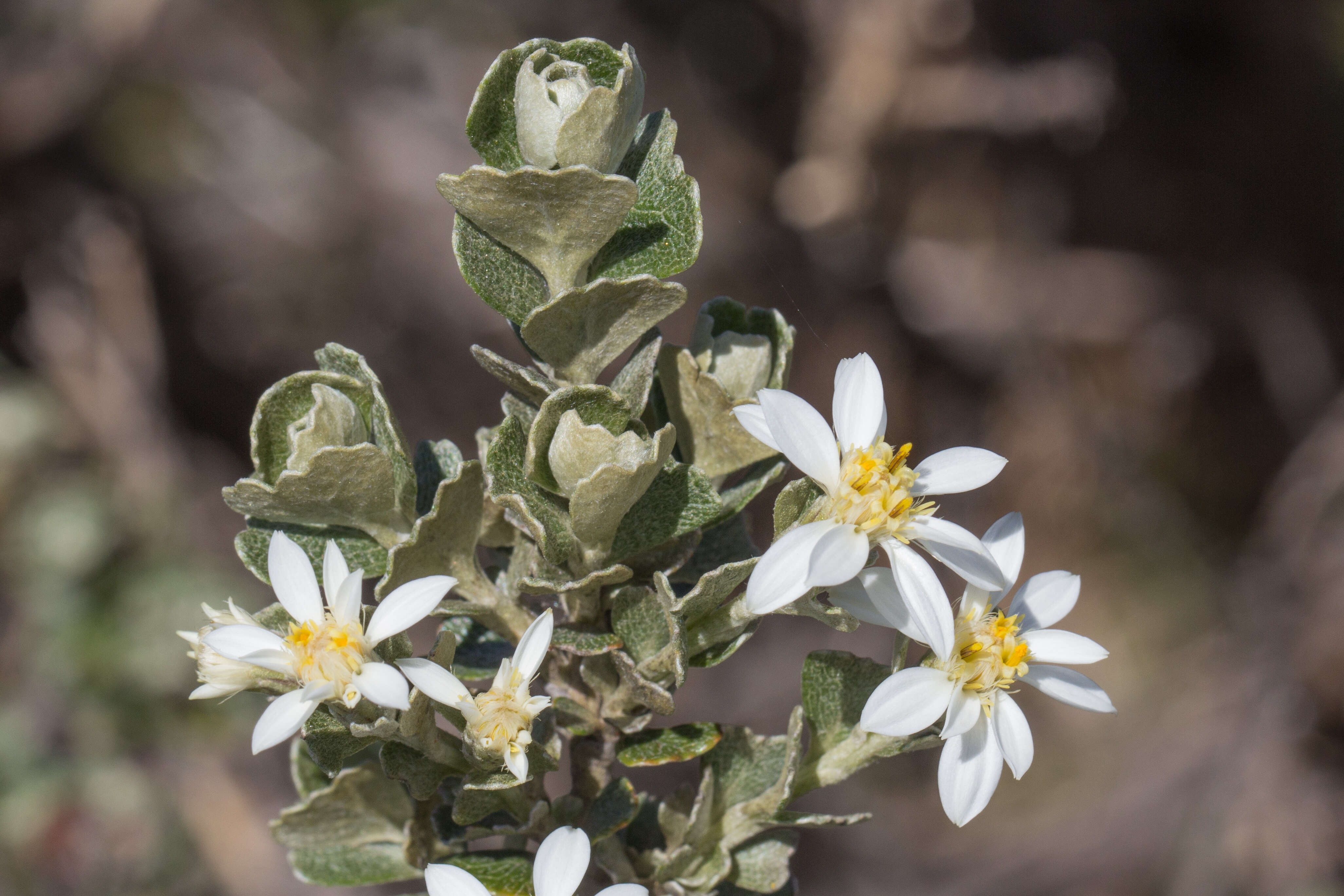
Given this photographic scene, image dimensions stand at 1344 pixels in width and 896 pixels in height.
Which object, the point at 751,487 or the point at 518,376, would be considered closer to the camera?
the point at 518,376

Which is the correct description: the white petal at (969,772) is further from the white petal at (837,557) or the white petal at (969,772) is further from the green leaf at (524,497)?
the green leaf at (524,497)

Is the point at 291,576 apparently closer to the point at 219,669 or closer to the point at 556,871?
the point at 219,669

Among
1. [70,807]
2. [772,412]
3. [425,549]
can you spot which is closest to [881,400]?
[772,412]

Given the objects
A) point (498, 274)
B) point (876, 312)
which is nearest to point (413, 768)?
point (498, 274)

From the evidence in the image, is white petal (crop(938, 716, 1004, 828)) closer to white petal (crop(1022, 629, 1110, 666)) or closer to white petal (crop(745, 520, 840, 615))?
white petal (crop(1022, 629, 1110, 666))

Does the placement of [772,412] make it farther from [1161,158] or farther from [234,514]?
[1161,158]

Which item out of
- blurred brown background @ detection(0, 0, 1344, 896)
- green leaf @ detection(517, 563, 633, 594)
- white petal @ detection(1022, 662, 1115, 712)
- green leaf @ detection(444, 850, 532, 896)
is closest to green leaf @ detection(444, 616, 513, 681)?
green leaf @ detection(517, 563, 633, 594)
